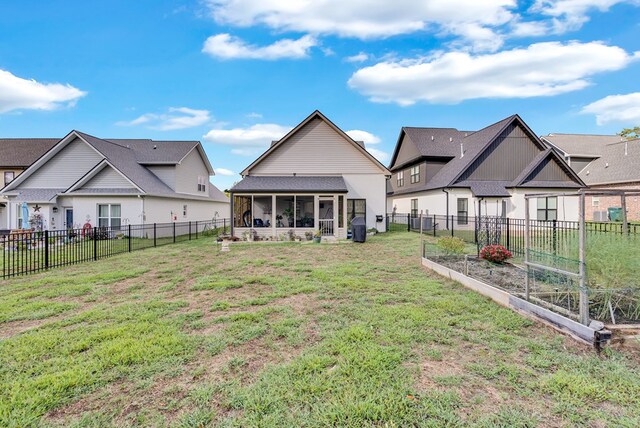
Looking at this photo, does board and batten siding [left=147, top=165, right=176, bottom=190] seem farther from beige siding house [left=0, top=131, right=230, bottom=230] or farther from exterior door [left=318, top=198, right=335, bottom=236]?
exterior door [left=318, top=198, right=335, bottom=236]

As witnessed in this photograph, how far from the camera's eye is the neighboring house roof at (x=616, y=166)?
81.8 ft

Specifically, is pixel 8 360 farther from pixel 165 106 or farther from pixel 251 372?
pixel 165 106

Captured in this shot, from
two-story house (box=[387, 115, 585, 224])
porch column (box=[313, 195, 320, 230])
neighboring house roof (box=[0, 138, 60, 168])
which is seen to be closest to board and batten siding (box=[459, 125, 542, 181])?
two-story house (box=[387, 115, 585, 224])

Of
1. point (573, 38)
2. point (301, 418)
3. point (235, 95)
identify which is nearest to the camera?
point (301, 418)

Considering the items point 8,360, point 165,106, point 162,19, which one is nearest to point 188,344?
point 8,360

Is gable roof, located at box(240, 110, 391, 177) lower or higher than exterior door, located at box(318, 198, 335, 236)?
higher

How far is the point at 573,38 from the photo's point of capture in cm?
1398

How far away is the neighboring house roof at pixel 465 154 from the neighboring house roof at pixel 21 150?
32.3 metres

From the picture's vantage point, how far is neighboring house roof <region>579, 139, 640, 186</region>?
81.8 ft

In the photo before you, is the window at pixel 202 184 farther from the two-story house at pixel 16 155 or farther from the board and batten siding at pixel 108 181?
the two-story house at pixel 16 155

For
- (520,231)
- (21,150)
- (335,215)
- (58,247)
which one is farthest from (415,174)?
(21,150)

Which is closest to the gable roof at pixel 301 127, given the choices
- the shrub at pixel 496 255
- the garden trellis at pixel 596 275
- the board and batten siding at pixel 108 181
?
the board and batten siding at pixel 108 181

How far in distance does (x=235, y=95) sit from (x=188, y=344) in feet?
60.5

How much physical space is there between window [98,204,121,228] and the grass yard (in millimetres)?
13119
